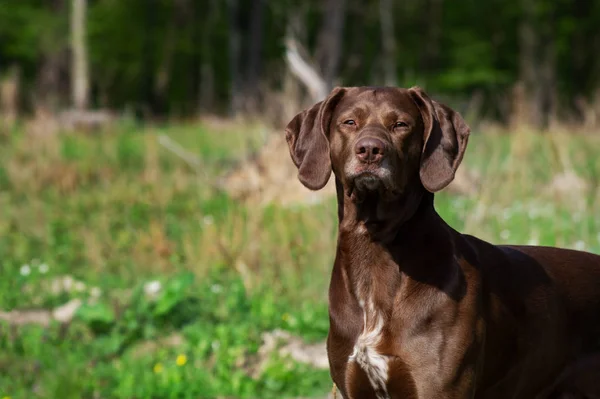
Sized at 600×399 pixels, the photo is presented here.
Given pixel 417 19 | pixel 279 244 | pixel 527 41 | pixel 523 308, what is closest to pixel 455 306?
pixel 523 308

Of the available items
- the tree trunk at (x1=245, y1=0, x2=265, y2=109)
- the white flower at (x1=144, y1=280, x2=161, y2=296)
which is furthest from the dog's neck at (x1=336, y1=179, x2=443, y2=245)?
the tree trunk at (x1=245, y1=0, x2=265, y2=109)

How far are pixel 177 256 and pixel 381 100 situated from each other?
5.52m

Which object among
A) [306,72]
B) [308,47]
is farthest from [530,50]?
[306,72]

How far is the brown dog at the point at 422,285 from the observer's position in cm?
314

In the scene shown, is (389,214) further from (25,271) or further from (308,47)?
(308,47)

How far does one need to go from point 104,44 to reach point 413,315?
34878 millimetres

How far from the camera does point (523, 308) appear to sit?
342 cm

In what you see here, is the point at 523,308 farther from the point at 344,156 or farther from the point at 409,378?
the point at 344,156

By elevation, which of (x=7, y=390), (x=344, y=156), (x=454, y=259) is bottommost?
(x=7, y=390)

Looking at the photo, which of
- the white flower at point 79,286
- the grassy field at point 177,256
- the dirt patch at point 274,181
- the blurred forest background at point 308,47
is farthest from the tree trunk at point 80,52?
the white flower at point 79,286

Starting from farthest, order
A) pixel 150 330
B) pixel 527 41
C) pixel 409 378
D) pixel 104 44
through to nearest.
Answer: pixel 104 44, pixel 527 41, pixel 150 330, pixel 409 378

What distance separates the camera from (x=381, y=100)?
3379mm

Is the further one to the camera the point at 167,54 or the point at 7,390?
the point at 167,54

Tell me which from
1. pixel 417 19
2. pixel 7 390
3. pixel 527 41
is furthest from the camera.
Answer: pixel 417 19
